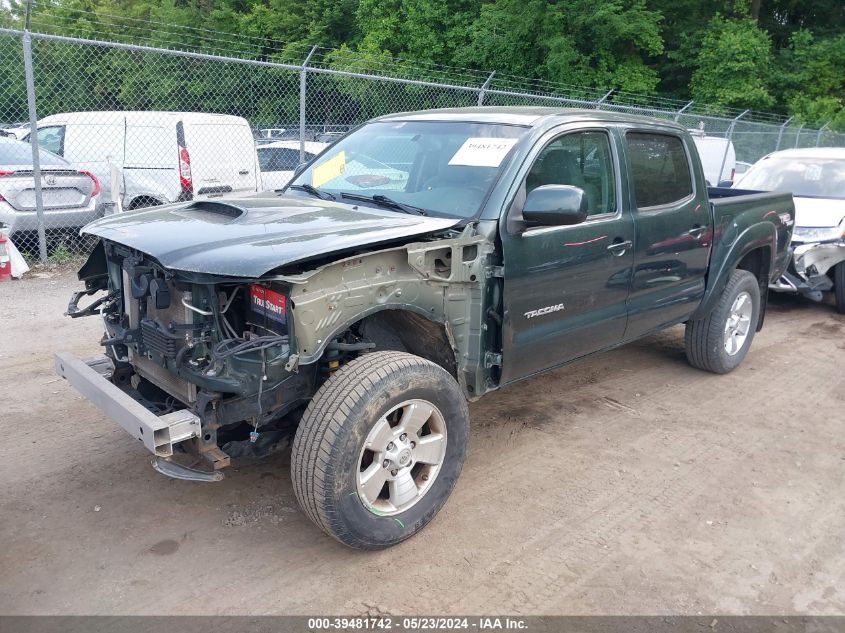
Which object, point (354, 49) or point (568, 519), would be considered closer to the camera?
point (568, 519)

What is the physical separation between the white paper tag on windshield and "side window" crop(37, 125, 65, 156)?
8160 mm

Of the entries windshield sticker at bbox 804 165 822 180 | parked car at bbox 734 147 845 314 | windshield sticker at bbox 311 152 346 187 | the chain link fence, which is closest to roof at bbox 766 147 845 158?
parked car at bbox 734 147 845 314

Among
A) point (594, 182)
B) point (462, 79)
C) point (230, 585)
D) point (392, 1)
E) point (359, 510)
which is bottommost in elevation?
point (230, 585)

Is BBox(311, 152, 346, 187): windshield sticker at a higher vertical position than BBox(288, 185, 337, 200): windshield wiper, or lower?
higher

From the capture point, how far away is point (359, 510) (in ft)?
10.1

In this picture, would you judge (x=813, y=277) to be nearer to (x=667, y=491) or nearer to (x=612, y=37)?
(x=667, y=491)

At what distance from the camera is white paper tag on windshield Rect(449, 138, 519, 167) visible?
151 inches

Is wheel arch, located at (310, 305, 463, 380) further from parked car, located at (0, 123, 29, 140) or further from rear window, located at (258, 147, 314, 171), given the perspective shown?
rear window, located at (258, 147, 314, 171)

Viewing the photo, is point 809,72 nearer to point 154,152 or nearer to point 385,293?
point 154,152

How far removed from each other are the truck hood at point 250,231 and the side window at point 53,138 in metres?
7.50

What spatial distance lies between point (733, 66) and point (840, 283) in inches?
708

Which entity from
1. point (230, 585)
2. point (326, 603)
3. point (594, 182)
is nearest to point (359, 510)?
point (326, 603)

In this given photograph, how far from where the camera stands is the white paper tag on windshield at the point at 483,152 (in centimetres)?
384

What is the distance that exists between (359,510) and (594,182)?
238 cm
